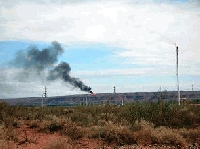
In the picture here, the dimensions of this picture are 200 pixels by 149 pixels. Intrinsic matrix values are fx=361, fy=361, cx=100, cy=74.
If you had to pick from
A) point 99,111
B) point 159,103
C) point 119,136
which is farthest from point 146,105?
point 119,136

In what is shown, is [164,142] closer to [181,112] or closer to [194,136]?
[194,136]

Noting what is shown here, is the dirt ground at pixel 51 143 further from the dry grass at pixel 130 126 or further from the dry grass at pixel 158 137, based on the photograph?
the dry grass at pixel 158 137

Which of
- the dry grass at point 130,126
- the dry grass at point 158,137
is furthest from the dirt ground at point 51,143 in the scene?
the dry grass at point 158,137

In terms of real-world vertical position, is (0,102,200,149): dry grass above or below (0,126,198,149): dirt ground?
above

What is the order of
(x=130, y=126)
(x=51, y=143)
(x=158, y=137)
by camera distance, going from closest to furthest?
(x=51, y=143), (x=158, y=137), (x=130, y=126)

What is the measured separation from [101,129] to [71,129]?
5.18 ft

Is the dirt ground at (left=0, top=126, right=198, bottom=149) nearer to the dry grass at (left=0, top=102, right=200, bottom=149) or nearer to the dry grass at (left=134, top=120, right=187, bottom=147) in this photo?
the dry grass at (left=0, top=102, right=200, bottom=149)

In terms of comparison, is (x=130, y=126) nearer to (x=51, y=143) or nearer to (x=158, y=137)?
(x=158, y=137)

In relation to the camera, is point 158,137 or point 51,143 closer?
point 51,143

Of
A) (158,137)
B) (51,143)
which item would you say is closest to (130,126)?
(158,137)

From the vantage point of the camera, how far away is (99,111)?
30.6 metres

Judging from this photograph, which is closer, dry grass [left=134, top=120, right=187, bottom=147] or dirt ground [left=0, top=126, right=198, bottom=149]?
dirt ground [left=0, top=126, right=198, bottom=149]

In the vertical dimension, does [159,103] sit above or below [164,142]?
above

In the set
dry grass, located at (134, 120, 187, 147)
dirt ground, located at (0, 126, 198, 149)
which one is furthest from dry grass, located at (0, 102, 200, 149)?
dirt ground, located at (0, 126, 198, 149)
